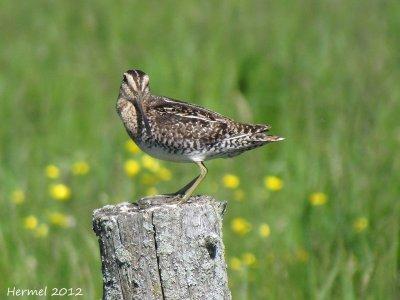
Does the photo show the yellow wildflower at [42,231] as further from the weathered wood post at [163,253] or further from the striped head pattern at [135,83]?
the weathered wood post at [163,253]

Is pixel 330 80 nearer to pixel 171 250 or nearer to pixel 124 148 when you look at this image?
pixel 124 148

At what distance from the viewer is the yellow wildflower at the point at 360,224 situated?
6874 mm

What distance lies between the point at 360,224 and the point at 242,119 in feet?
8.13

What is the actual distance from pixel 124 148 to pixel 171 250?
4747 mm

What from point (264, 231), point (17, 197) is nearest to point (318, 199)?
point (264, 231)

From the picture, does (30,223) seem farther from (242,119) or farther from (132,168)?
(242,119)

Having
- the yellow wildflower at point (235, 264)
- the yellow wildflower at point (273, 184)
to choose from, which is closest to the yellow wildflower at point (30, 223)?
the yellow wildflower at point (235, 264)

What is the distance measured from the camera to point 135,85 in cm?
618

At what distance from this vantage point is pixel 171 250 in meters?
4.43

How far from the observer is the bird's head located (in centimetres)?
617

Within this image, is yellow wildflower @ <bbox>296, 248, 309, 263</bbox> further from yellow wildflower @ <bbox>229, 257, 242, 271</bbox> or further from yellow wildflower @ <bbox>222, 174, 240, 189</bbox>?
yellow wildflower @ <bbox>222, 174, 240, 189</bbox>

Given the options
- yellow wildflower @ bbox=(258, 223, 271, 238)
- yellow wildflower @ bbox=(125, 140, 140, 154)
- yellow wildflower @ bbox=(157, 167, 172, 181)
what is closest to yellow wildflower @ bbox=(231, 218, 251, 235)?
yellow wildflower @ bbox=(258, 223, 271, 238)

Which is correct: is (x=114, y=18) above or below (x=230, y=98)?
above

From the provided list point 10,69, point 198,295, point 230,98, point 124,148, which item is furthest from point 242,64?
point 198,295
